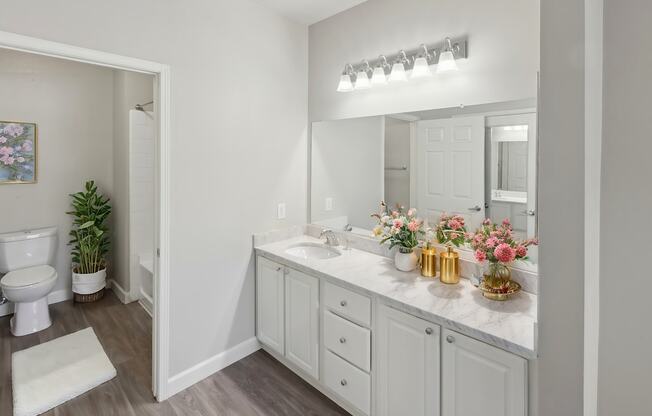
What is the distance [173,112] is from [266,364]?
182 centimetres

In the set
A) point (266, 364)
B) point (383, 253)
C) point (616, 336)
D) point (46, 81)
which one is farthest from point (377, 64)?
point (46, 81)

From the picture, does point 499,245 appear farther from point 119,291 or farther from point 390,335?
point 119,291

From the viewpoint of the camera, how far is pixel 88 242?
3297mm

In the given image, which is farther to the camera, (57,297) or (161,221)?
(57,297)

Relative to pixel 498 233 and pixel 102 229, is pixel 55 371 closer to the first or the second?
pixel 102 229

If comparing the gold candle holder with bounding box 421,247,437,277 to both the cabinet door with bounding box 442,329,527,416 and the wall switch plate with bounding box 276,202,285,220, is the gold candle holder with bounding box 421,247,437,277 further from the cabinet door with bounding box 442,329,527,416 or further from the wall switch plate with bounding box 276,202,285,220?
the wall switch plate with bounding box 276,202,285,220

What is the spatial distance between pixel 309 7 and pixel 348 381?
2514mm

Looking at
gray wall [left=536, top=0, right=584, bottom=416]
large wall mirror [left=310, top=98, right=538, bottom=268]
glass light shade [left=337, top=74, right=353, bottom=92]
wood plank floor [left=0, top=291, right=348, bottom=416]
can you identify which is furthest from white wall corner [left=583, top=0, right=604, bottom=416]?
glass light shade [left=337, top=74, right=353, bottom=92]

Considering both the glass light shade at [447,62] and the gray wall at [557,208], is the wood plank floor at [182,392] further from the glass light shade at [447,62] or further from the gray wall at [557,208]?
the glass light shade at [447,62]

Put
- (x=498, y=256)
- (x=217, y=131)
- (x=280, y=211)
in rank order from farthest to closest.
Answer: (x=280, y=211), (x=217, y=131), (x=498, y=256)

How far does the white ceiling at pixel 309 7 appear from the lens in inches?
93.0

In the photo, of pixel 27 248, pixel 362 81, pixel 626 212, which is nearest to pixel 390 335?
pixel 626 212

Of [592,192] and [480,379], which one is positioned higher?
[592,192]

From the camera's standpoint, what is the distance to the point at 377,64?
2258 mm
